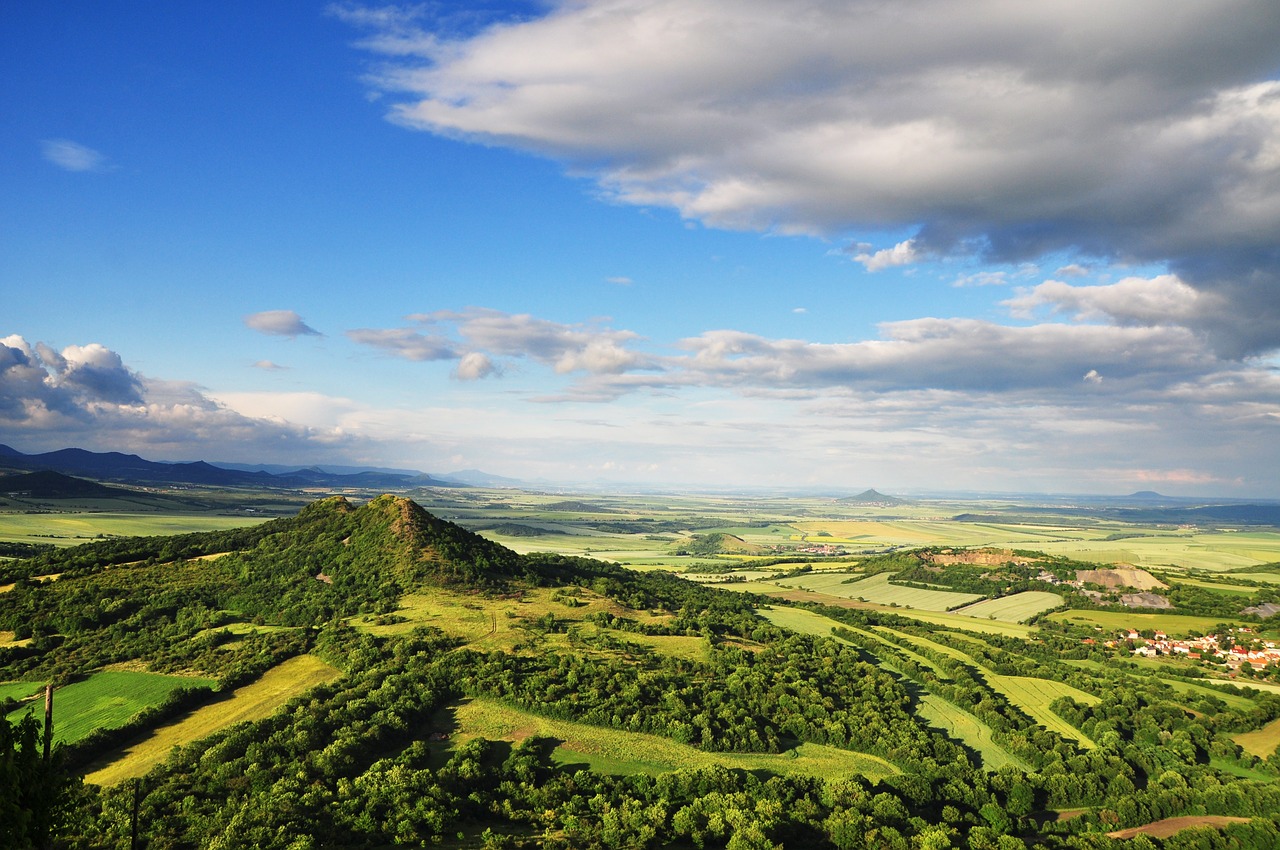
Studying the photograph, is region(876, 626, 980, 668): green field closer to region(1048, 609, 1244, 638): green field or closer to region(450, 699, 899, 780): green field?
region(1048, 609, 1244, 638): green field

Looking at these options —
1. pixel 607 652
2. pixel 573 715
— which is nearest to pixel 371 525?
pixel 607 652

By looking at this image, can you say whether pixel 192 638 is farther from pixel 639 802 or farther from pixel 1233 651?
pixel 1233 651

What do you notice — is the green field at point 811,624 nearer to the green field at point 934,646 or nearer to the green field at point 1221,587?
the green field at point 934,646

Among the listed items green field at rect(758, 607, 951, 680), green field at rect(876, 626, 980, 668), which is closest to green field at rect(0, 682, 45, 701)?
green field at rect(758, 607, 951, 680)

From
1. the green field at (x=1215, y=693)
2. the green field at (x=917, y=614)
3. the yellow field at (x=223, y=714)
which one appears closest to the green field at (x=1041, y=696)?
the green field at (x=1215, y=693)

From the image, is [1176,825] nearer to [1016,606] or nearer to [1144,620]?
[1144,620]

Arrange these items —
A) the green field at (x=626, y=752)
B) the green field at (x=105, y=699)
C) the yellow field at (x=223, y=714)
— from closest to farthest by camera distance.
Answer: the yellow field at (x=223, y=714)
the green field at (x=105, y=699)
the green field at (x=626, y=752)
